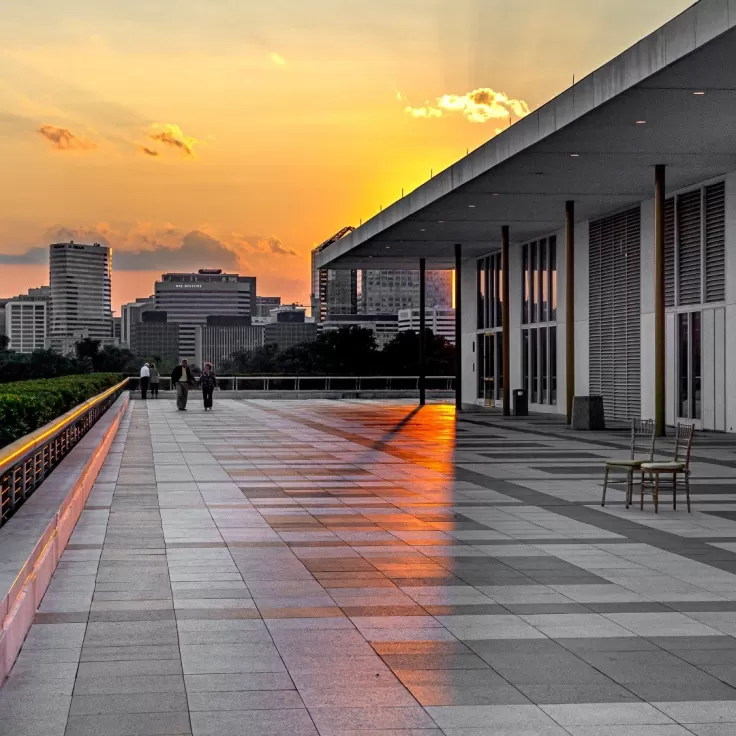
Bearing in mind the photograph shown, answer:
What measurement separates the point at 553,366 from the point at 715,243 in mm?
11375

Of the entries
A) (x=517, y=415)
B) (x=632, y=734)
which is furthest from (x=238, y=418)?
(x=632, y=734)

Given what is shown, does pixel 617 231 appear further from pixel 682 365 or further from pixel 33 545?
pixel 33 545

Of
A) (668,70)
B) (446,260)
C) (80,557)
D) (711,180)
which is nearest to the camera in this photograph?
(80,557)

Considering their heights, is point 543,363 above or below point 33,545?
above

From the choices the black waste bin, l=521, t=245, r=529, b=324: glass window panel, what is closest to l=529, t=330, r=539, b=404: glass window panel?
l=521, t=245, r=529, b=324: glass window panel

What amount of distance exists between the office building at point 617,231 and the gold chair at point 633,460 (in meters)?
3.14

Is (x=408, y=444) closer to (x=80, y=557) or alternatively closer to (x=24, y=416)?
(x=24, y=416)

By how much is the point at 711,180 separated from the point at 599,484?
1356 centimetres

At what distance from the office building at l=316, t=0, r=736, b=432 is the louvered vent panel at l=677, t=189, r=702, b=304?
0.16ft

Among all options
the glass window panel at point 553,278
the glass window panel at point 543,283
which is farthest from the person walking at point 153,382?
the glass window panel at point 553,278

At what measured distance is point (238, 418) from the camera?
3434 cm

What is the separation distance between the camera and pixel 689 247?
91.6 feet

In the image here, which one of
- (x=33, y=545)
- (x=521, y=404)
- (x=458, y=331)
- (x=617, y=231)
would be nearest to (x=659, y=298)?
(x=617, y=231)

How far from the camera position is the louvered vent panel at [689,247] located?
90.5ft
